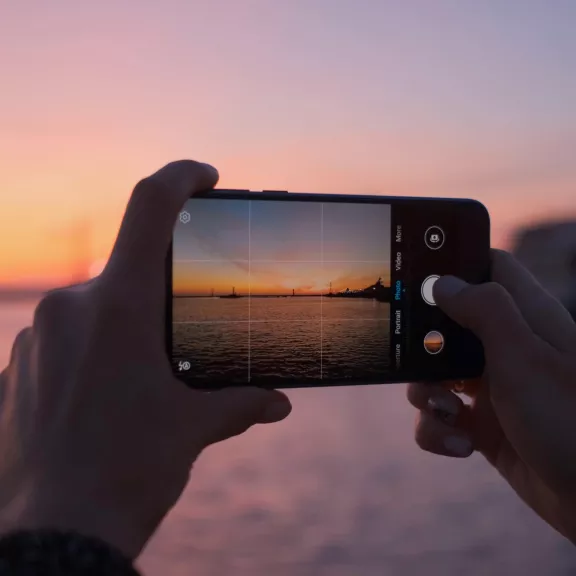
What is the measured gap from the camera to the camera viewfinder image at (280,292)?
1060 millimetres

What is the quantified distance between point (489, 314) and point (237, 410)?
19.3 inches

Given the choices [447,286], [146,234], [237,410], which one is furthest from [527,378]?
[146,234]

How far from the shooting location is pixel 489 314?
1.08 meters

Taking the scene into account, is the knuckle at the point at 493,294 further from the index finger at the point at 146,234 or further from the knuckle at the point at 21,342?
the knuckle at the point at 21,342

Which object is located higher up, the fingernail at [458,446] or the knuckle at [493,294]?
the knuckle at [493,294]

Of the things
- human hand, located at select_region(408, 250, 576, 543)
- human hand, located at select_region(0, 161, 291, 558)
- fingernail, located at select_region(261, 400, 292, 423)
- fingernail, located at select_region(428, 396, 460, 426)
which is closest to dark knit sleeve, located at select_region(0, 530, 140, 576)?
human hand, located at select_region(0, 161, 291, 558)

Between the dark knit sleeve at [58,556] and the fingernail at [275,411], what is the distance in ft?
1.28

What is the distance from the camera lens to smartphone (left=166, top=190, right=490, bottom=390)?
3.50ft

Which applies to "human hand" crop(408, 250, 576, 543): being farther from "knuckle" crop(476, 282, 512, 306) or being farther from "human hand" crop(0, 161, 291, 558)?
"human hand" crop(0, 161, 291, 558)

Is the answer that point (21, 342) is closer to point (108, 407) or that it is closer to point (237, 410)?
point (108, 407)

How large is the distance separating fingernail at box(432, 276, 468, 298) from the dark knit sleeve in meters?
0.78

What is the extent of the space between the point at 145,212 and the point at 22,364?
284mm

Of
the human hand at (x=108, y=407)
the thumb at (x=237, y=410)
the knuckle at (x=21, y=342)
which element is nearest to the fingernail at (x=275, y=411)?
the thumb at (x=237, y=410)

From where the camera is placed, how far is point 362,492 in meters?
2.28
